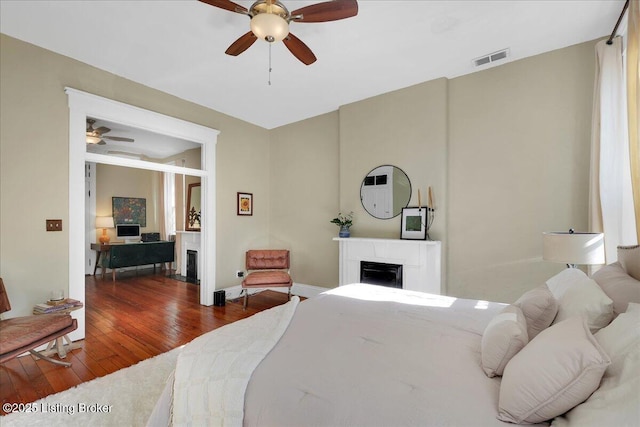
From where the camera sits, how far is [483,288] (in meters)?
3.21

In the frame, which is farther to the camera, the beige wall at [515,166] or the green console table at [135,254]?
the green console table at [135,254]

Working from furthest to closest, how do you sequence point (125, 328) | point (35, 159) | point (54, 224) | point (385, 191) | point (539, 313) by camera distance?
point (385, 191) < point (125, 328) < point (54, 224) < point (35, 159) < point (539, 313)

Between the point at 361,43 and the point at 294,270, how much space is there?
3.49 metres

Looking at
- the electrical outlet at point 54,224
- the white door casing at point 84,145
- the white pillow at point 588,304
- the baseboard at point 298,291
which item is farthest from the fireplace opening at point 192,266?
the white pillow at point 588,304

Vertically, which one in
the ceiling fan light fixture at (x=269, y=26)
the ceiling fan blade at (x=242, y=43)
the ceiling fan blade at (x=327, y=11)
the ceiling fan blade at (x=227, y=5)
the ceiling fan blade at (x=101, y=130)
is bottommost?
the ceiling fan blade at (x=101, y=130)

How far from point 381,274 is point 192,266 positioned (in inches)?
157

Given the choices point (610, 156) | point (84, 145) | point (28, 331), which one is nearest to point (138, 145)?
point (84, 145)

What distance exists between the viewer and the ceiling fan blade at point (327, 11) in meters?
1.87

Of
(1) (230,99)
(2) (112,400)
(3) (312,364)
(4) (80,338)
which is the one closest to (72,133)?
(1) (230,99)

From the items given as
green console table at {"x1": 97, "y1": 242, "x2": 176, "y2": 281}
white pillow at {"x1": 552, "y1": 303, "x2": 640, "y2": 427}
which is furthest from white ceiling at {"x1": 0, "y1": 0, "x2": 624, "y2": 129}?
green console table at {"x1": 97, "y1": 242, "x2": 176, "y2": 281}

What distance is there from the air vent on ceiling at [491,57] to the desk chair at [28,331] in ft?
15.1

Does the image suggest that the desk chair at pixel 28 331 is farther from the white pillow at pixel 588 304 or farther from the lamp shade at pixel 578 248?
the lamp shade at pixel 578 248

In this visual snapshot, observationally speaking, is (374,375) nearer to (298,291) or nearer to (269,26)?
(269,26)

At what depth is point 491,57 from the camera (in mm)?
2959
